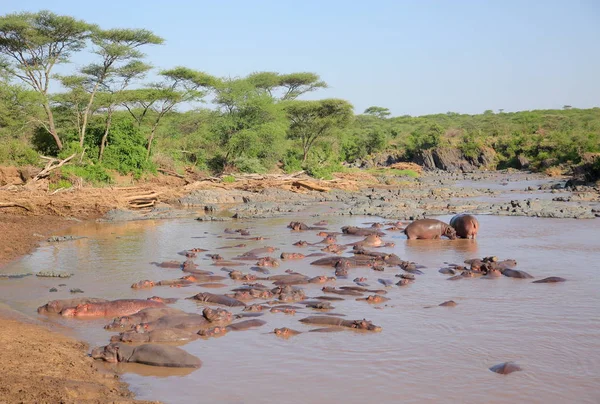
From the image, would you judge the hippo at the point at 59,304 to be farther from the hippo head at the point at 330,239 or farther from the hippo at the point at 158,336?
the hippo head at the point at 330,239

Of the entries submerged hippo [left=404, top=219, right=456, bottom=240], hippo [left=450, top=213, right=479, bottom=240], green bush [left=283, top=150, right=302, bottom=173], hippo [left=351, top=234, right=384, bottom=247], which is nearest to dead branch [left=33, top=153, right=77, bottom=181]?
hippo [left=351, top=234, right=384, bottom=247]

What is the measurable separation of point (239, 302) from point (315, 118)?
33.4 metres

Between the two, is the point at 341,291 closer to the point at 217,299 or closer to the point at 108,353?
the point at 217,299

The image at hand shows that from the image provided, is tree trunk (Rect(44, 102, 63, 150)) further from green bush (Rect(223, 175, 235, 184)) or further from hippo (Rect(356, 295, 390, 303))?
hippo (Rect(356, 295, 390, 303))

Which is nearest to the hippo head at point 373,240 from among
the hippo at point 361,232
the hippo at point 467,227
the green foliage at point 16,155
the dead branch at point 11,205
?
the hippo at point 361,232

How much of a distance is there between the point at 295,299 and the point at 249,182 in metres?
20.5

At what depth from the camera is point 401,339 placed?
283 inches

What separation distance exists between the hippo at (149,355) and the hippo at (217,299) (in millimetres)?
2210

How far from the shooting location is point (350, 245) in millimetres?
13992

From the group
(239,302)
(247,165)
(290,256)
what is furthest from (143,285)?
(247,165)

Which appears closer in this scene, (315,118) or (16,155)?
(16,155)

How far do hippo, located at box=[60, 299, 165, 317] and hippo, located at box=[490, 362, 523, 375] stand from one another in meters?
4.52

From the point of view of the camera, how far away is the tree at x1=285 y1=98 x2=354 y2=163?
4009cm

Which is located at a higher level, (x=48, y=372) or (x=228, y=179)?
(x=228, y=179)
